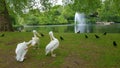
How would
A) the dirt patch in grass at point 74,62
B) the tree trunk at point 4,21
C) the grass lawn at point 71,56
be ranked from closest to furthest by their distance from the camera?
the dirt patch in grass at point 74,62, the grass lawn at point 71,56, the tree trunk at point 4,21

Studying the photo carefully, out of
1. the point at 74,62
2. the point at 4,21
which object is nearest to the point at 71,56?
the point at 74,62

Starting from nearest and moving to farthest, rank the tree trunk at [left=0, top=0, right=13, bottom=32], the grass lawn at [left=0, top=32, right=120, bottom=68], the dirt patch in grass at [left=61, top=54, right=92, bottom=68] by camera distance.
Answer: the dirt patch in grass at [left=61, top=54, right=92, bottom=68] → the grass lawn at [left=0, top=32, right=120, bottom=68] → the tree trunk at [left=0, top=0, right=13, bottom=32]

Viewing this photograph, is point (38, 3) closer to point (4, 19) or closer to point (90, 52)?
point (4, 19)

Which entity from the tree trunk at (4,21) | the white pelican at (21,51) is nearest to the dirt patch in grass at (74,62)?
the white pelican at (21,51)

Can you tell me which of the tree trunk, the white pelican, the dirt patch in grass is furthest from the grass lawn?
the tree trunk

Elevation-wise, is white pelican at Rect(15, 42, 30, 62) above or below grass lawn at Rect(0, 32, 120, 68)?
above

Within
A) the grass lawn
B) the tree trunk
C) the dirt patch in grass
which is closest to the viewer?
the dirt patch in grass

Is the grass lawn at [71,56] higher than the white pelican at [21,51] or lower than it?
lower

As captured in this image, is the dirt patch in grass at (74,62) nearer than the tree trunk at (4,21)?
Yes

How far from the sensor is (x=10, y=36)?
1800 cm

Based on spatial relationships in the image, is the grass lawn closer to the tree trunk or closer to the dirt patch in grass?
the dirt patch in grass

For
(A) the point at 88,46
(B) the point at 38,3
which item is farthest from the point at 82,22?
(A) the point at 88,46

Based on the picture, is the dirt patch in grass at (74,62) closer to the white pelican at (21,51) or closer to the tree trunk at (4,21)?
the white pelican at (21,51)

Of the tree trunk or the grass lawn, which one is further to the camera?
the tree trunk
